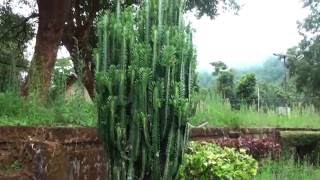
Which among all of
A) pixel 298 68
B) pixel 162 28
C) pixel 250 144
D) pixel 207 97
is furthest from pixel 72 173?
pixel 298 68

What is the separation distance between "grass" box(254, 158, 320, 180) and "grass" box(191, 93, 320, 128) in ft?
5.11

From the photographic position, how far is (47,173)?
205 inches

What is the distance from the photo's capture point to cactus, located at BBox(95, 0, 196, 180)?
4887 millimetres

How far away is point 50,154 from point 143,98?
1135 mm

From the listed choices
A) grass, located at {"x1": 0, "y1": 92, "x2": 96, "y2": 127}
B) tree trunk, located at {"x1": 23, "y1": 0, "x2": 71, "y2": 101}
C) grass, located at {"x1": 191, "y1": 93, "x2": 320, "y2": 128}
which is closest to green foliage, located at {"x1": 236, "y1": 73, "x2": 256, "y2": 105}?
grass, located at {"x1": 191, "y1": 93, "x2": 320, "y2": 128}

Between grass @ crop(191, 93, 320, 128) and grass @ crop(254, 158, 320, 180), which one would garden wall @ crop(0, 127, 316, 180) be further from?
grass @ crop(191, 93, 320, 128)

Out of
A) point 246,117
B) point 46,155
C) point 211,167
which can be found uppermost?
point 46,155

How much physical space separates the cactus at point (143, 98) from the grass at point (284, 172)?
13.2 feet

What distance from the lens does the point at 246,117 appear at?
1341 centimetres

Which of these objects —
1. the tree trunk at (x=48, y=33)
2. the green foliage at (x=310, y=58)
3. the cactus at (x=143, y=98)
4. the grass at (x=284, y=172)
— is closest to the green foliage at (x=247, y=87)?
the green foliage at (x=310, y=58)

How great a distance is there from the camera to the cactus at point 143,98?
4887mm

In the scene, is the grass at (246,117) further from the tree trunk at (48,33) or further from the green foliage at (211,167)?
the green foliage at (211,167)

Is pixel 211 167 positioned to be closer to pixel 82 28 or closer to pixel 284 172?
pixel 284 172

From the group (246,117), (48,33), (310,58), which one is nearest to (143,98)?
(48,33)
